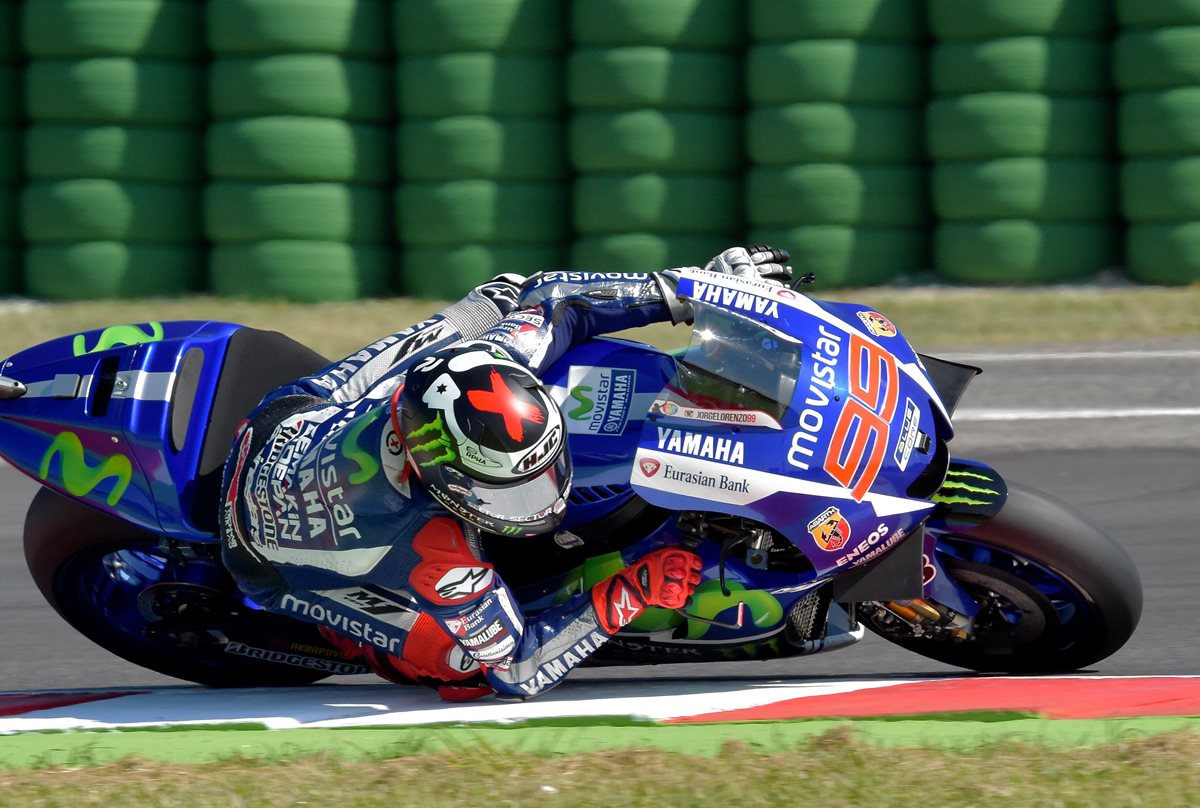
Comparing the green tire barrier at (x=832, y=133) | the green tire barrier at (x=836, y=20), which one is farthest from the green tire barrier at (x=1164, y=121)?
the green tire barrier at (x=836, y=20)

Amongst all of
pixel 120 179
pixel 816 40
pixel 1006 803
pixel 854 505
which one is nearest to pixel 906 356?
pixel 854 505

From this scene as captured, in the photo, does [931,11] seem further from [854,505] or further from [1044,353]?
[854,505]

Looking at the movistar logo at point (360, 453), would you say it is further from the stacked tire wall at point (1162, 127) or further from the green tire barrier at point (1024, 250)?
the stacked tire wall at point (1162, 127)

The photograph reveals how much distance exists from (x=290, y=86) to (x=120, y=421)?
7.06m

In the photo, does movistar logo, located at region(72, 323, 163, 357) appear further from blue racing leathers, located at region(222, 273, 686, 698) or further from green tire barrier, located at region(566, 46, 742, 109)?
green tire barrier, located at region(566, 46, 742, 109)

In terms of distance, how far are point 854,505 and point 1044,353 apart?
20.3 ft

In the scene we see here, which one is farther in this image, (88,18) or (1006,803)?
(88,18)

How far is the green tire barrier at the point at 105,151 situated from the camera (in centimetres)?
1076

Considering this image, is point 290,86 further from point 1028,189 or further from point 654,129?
point 1028,189

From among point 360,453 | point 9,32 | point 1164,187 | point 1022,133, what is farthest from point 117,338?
point 9,32

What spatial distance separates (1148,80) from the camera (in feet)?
32.3

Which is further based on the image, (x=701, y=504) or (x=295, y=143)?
(x=295, y=143)

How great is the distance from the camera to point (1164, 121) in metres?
9.80

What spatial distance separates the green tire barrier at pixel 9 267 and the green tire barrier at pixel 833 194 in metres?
5.37
